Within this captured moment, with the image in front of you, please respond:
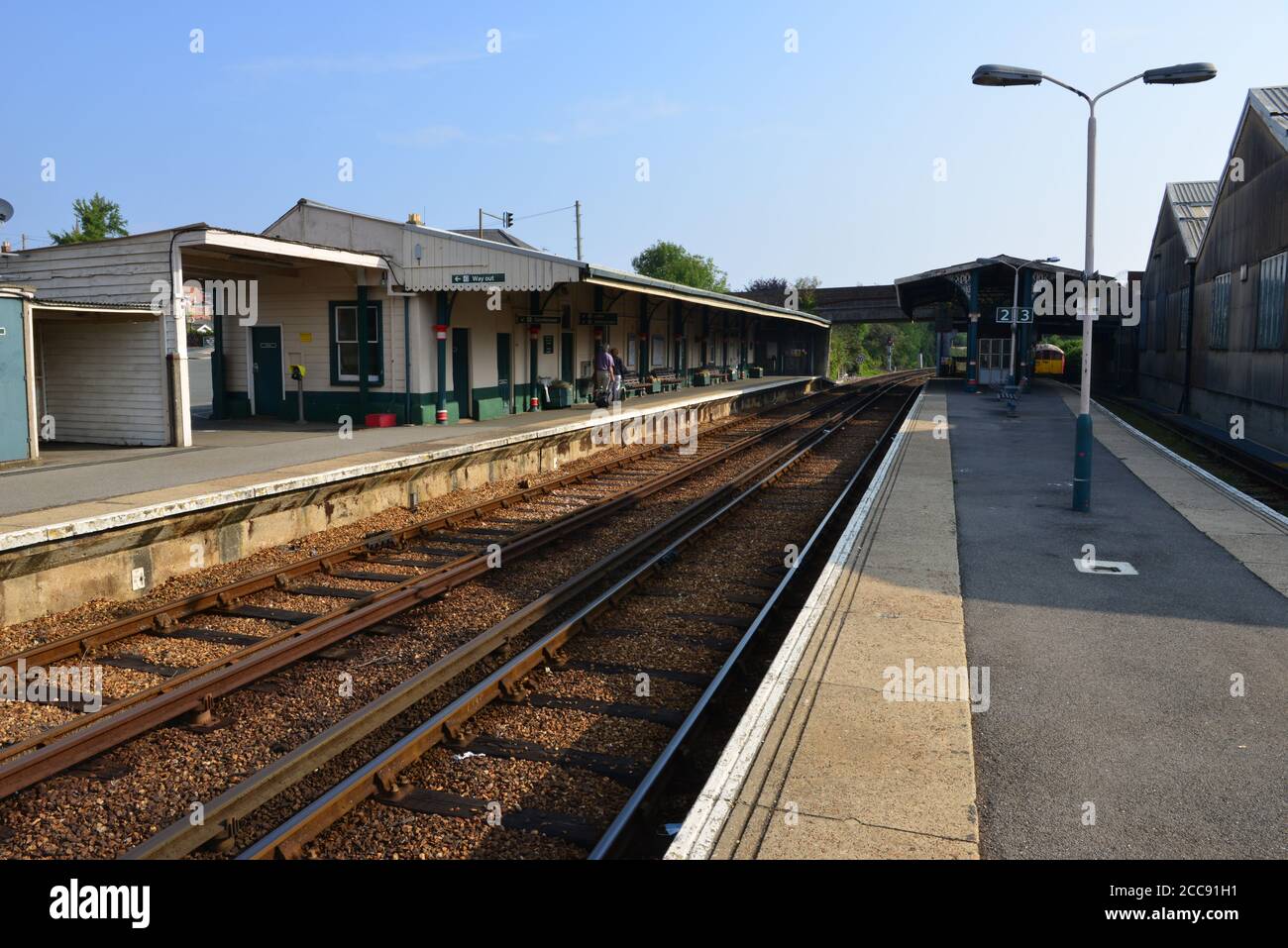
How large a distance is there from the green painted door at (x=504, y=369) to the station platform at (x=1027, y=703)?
13.4 m

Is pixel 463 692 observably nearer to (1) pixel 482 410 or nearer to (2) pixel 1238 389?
(1) pixel 482 410

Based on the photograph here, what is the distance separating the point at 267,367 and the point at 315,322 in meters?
1.86

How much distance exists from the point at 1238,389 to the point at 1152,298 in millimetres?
19179

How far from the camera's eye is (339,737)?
579 cm

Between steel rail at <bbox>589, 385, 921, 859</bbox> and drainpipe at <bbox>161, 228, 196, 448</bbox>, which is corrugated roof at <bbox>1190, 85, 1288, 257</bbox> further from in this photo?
drainpipe at <bbox>161, 228, 196, 448</bbox>

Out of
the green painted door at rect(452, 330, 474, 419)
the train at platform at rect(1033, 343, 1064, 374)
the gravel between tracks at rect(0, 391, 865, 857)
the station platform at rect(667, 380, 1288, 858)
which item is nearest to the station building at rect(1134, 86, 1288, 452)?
the station platform at rect(667, 380, 1288, 858)

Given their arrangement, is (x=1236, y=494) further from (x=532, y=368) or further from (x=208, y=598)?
(x=532, y=368)

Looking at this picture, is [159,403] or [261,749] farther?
[159,403]

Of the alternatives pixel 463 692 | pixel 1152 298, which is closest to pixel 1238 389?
pixel 1152 298

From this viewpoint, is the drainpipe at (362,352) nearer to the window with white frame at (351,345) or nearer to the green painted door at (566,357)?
the window with white frame at (351,345)

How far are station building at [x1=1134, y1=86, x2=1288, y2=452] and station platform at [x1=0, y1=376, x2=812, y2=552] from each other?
16.1 m

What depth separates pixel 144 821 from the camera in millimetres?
5020
